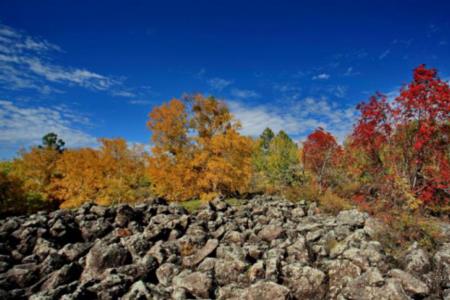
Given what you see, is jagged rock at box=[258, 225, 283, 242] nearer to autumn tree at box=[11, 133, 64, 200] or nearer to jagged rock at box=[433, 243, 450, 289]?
jagged rock at box=[433, 243, 450, 289]

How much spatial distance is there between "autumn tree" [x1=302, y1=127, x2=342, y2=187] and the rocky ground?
10.9 metres

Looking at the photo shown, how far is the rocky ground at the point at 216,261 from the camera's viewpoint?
7832 mm

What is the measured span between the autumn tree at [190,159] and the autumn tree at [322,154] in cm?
864

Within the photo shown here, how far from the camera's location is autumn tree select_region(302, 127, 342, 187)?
2505cm

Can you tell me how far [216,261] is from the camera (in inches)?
378

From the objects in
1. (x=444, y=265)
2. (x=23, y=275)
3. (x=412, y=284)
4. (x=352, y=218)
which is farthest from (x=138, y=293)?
(x=352, y=218)

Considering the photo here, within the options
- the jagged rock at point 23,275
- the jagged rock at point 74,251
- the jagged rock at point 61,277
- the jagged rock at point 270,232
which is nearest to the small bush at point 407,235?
the jagged rock at point 270,232

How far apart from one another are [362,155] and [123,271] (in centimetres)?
1739

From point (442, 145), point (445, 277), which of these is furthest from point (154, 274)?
point (442, 145)

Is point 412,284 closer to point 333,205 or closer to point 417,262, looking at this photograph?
point 417,262

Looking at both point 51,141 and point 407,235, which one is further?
point 51,141

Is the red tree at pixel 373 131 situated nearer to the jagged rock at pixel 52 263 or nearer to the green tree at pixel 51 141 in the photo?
the jagged rock at pixel 52 263

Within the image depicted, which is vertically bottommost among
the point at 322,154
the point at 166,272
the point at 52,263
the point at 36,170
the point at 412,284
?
the point at 166,272

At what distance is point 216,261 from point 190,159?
12.3 meters
